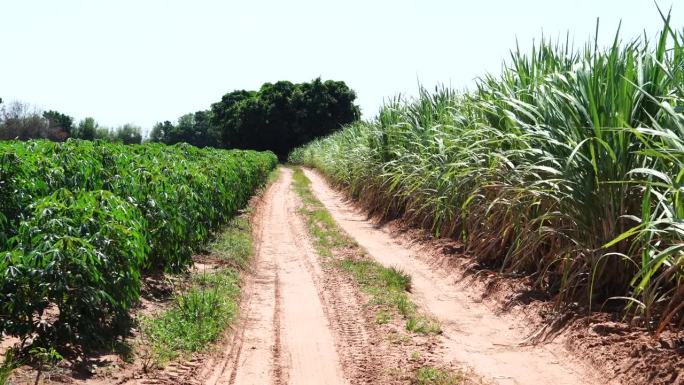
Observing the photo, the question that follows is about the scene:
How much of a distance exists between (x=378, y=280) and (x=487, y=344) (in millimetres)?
2519

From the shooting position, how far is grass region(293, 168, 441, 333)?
253 inches

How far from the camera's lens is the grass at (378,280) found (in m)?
6.41

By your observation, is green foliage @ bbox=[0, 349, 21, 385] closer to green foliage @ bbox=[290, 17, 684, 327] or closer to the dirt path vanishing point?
the dirt path vanishing point

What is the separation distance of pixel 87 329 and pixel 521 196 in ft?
14.3

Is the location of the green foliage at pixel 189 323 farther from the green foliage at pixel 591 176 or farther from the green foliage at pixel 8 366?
the green foliage at pixel 591 176

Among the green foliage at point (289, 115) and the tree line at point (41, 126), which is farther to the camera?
the green foliage at point (289, 115)

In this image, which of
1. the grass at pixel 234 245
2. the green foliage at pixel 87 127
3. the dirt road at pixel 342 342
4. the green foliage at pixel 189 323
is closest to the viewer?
the dirt road at pixel 342 342

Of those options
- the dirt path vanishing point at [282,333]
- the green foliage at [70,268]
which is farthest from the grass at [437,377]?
the green foliage at [70,268]

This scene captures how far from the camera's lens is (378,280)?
818cm

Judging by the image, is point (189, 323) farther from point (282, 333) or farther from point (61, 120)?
point (61, 120)

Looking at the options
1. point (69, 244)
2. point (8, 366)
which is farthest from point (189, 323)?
point (8, 366)

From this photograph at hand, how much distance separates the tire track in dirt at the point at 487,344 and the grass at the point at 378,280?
0.67ft

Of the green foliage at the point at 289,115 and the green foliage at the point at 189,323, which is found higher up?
the green foliage at the point at 289,115

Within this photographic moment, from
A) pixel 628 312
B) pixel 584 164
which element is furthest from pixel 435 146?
pixel 628 312
